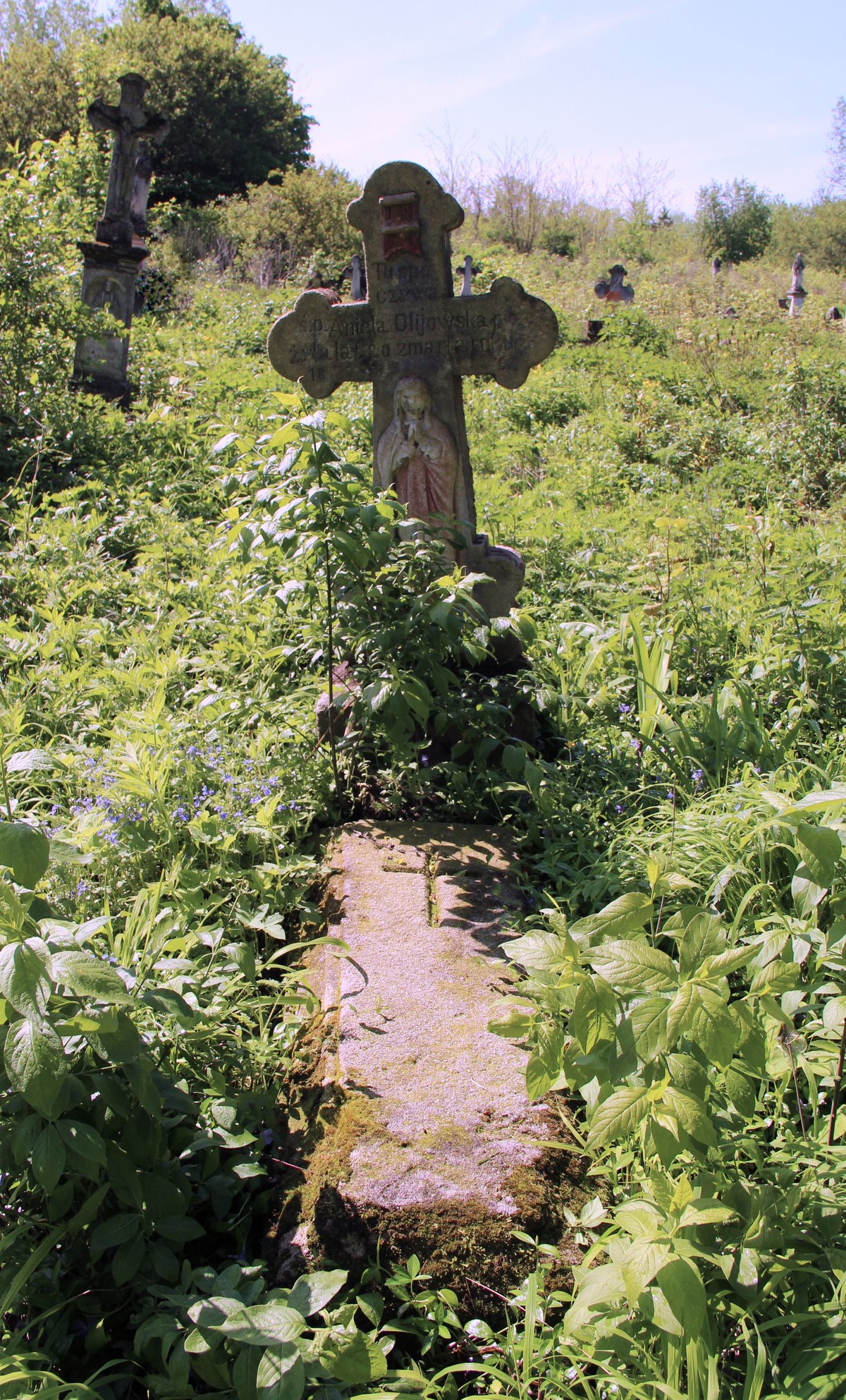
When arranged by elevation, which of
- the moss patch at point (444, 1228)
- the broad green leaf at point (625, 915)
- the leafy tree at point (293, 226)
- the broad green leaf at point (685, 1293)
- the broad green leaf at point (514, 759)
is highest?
the leafy tree at point (293, 226)

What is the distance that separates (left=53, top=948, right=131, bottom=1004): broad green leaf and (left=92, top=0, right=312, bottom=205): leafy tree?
22.4 metres

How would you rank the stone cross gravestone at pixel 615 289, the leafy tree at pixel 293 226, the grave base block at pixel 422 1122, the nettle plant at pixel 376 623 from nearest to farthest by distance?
the grave base block at pixel 422 1122
the nettle plant at pixel 376 623
the stone cross gravestone at pixel 615 289
the leafy tree at pixel 293 226

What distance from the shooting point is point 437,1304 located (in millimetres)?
1624

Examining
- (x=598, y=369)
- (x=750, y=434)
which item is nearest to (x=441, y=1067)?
(x=750, y=434)

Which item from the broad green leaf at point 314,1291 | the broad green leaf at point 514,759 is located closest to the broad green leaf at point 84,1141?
the broad green leaf at point 314,1291

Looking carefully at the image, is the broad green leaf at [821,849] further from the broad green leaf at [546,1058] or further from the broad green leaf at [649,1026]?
the broad green leaf at [546,1058]

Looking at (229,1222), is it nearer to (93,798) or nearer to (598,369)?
(93,798)

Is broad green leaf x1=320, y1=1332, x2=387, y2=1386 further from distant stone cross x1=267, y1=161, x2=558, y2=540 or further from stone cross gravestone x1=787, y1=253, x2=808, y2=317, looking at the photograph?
stone cross gravestone x1=787, y1=253, x2=808, y2=317

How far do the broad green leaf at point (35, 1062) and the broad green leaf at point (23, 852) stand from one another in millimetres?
197

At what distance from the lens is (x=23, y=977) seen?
4.41 feet

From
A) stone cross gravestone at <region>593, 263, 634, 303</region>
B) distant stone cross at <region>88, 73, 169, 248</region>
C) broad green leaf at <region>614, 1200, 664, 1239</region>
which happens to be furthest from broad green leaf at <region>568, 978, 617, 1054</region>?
stone cross gravestone at <region>593, 263, 634, 303</region>

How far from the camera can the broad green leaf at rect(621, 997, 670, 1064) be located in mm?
1278

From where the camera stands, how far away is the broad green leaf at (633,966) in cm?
133

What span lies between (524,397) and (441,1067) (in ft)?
23.4
